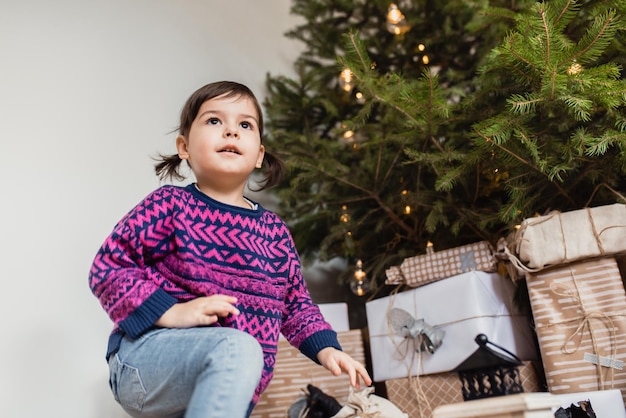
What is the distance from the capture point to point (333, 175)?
151 cm

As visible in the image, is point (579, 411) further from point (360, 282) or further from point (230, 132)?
point (230, 132)

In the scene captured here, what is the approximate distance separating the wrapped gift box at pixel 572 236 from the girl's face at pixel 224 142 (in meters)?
0.58

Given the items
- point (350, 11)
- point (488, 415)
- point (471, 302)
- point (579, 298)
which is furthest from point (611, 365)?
point (350, 11)

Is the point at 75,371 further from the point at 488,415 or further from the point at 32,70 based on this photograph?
the point at 488,415

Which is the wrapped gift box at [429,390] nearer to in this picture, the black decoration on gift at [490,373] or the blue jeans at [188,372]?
the black decoration on gift at [490,373]

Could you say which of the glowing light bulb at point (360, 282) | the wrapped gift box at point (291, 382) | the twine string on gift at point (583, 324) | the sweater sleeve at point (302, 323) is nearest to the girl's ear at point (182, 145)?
the sweater sleeve at point (302, 323)

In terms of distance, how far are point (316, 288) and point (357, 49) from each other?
804 millimetres

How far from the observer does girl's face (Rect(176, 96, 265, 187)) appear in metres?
0.98

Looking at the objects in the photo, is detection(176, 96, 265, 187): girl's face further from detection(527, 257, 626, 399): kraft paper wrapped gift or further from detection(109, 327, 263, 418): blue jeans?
detection(527, 257, 626, 399): kraft paper wrapped gift

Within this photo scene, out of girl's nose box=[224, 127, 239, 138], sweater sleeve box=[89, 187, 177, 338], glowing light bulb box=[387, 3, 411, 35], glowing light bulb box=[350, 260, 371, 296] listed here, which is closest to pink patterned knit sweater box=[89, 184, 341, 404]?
sweater sleeve box=[89, 187, 177, 338]

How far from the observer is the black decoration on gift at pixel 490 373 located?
689mm

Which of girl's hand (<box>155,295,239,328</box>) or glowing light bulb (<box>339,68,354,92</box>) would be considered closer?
girl's hand (<box>155,295,239,328</box>)

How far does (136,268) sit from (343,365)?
36 centimetres

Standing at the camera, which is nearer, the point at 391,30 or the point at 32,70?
the point at 32,70
